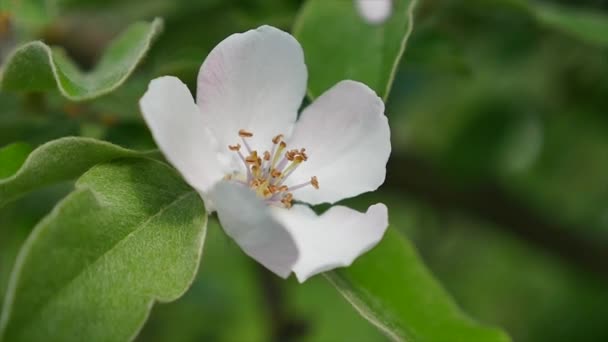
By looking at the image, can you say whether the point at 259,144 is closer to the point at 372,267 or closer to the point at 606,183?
the point at 372,267

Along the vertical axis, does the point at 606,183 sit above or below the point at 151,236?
below

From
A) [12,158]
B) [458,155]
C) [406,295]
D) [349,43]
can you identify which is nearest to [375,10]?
[349,43]

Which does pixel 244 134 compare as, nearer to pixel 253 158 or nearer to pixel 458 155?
pixel 253 158

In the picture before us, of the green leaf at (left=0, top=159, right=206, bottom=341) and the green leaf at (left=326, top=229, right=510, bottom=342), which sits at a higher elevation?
the green leaf at (left=0, top=159, right=206, bottom=341)

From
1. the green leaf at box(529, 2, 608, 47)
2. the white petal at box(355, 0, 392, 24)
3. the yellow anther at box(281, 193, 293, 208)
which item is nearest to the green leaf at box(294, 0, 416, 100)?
the white petal at box(355, 0, 392, 24)

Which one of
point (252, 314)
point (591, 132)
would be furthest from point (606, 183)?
point (252, 314)

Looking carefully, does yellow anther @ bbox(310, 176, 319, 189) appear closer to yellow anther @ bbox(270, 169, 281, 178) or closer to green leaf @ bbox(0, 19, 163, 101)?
yellow anther @ bbox(270, 169, 281, 178)

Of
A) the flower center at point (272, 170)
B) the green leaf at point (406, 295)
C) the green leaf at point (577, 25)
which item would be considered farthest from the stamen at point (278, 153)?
the green leaf at point (577, 25)
